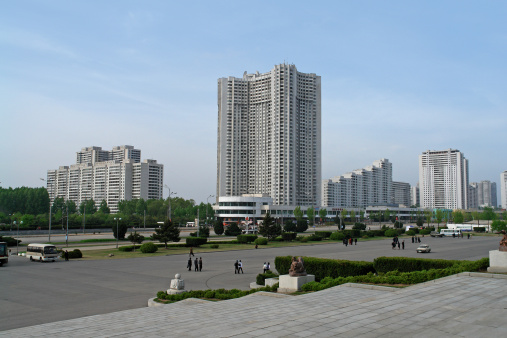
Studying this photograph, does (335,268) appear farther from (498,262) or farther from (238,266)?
(238,266)

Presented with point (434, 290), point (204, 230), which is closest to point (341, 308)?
point (434, 290)

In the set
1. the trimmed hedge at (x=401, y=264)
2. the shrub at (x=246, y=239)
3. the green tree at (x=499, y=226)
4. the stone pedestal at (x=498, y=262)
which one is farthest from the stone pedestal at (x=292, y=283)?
the green tree at (x=499, y=226)

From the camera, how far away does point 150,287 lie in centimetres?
2356

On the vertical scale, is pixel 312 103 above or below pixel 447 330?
above

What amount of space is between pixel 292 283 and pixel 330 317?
7.11 m

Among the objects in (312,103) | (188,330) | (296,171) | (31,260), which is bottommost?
(31,260)

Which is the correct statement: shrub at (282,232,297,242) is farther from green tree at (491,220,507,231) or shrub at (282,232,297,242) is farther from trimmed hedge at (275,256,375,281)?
green tree at (491,220,507,231)

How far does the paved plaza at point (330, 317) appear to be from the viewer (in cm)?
991

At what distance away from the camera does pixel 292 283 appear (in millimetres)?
18375

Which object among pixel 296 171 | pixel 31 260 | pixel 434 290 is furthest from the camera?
pixel 296 171

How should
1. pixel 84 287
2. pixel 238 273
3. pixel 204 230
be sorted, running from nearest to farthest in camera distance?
pixel 84 287
pixel 238 273
pixel 204 230

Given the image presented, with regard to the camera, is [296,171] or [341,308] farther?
[296,171]

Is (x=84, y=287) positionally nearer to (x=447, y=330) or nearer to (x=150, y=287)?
(x=150, y=287)

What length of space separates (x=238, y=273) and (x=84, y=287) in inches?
431
